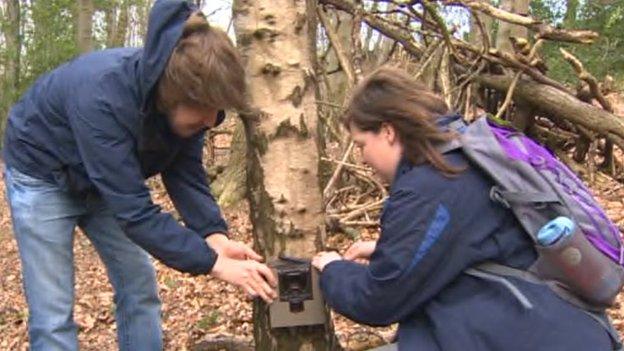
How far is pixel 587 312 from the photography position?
2.22m

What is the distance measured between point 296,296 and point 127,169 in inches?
28.6

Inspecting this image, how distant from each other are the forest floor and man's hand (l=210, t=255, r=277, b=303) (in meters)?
1.18

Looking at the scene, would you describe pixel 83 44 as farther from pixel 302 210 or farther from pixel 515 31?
pixel 302 210

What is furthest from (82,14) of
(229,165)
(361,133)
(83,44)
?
(361,133)

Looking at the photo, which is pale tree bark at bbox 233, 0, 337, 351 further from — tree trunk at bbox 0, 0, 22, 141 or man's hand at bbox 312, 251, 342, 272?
tree trunk at bbox 0, 0, 22, 141

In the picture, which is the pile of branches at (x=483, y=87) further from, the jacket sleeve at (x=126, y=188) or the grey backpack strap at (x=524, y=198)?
the grey backpack strap at (x=524, y=198)

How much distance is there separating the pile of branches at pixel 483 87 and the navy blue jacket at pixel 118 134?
2922 millimetres

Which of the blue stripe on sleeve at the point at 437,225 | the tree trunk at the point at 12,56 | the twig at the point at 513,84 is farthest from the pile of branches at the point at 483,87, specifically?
the tree trunk at the point at 12,56

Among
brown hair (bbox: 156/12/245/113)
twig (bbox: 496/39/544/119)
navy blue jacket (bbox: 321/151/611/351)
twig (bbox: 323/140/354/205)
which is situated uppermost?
brown hair (bbox: 156/12/245/113)

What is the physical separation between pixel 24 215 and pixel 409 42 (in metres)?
4.02

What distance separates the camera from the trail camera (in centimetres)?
271

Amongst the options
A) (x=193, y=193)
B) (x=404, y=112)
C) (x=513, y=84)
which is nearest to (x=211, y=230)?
(x=193, y=193)

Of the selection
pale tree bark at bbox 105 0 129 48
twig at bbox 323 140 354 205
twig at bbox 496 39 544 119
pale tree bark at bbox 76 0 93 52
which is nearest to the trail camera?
twig at bbox 323 140 354 205

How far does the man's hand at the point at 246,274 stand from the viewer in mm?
2650
